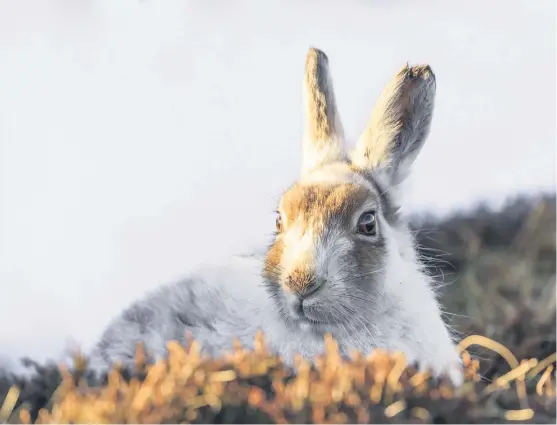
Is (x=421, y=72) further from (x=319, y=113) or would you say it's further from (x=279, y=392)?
(x=279, y=392)

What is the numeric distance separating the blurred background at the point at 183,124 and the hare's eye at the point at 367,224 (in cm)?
21

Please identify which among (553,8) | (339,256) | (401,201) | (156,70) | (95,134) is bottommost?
(339,256)

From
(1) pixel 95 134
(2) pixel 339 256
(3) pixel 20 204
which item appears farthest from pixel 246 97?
(3) pixel 20 204

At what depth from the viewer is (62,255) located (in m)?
2.13

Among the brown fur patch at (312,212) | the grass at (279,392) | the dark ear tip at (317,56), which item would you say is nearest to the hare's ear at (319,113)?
the dark ear tip at (317,56)

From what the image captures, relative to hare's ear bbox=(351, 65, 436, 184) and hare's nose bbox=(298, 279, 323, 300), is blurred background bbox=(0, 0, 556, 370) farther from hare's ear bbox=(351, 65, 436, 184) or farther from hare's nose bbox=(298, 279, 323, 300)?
hare's nose bbox=(298, 279, 323, 300)

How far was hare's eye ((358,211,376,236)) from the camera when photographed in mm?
1968

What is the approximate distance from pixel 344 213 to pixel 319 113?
352 mm

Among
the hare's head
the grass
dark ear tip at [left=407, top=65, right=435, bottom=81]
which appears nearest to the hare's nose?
the hare's head

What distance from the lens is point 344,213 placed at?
1.95 meters

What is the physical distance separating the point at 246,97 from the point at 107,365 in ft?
2.87

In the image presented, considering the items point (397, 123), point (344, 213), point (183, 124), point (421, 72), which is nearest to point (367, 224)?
point (344, 213)

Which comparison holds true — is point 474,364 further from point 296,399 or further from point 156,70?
point 156,70

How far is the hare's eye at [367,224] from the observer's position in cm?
197
